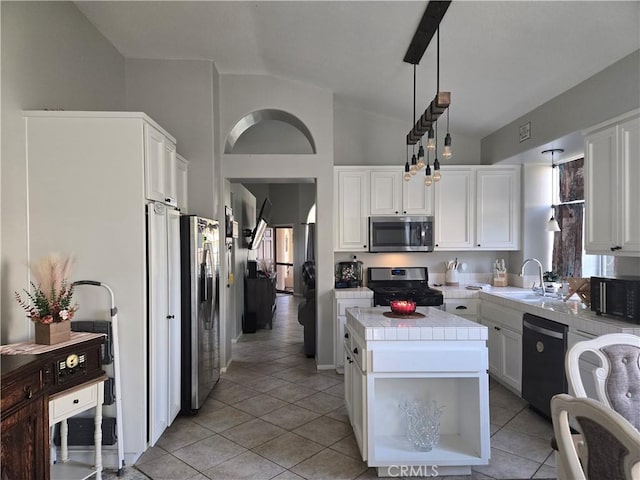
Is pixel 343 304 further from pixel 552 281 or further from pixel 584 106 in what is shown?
pixel 584 106

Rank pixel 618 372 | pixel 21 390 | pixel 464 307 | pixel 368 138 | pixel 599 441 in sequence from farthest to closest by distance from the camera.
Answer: pixel 368 138
pixel 464 307
pixel 21 390
pixel 618 372
pixel 599 441

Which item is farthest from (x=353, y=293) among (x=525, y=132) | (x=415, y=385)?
(x=525, y=132)

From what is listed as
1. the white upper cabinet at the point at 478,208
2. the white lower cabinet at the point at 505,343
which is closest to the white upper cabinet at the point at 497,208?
the white upper cabinet at the point at 478,208

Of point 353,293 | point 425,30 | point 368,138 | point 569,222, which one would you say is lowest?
point 353,293

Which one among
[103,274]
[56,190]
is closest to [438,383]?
[103,274]

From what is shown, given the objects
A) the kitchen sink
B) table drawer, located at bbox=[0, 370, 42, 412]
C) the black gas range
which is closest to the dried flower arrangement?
table drawer, located at bbox=[0, 370, 42, 412]

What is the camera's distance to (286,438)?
115 inches

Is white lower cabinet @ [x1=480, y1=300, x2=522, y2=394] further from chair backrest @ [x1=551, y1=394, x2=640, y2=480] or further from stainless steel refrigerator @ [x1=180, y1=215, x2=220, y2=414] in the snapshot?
stainless steel refrigerator @ [x1=180, y1=215, x2=220, y2=414]

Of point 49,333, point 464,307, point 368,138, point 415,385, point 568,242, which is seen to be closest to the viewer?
point 49,333

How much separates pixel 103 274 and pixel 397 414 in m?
2.12

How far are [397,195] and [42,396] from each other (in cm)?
382

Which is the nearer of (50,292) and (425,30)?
(50,292)

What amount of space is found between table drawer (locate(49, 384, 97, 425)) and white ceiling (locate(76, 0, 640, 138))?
9.32 ft

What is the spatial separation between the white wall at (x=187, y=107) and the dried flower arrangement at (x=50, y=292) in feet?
5.60
